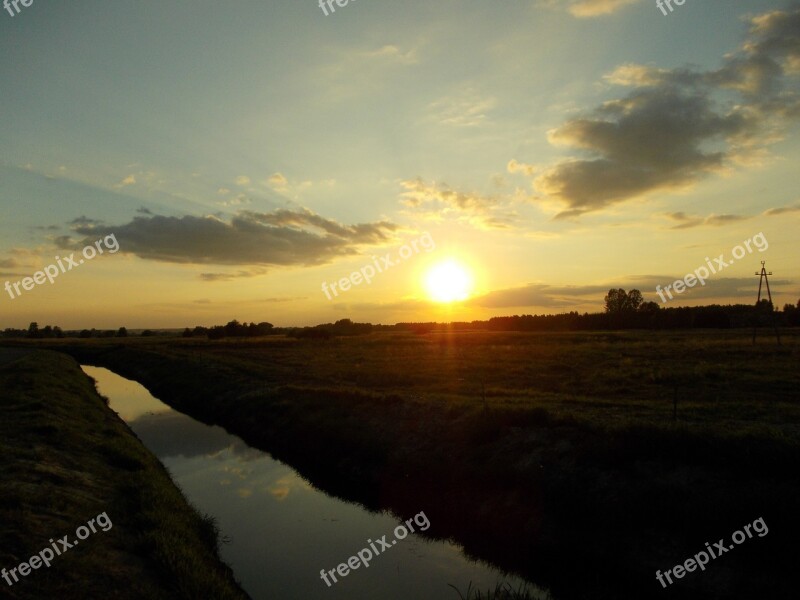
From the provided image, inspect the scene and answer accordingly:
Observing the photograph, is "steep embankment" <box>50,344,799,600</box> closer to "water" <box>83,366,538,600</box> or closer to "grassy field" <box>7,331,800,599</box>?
"grassy field" <box>7,331,800,599</box>

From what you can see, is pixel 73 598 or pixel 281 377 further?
pixel 281 377

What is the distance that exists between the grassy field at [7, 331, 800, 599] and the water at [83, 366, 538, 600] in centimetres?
120

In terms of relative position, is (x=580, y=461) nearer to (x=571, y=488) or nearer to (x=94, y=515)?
(x=571, y=488)

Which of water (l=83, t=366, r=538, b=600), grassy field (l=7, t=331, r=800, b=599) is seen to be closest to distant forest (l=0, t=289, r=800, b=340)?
grassy field (l=7, t=331, r=800, b=599)

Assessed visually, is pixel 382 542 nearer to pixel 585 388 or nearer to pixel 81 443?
pixel 81 443

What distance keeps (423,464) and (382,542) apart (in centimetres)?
499

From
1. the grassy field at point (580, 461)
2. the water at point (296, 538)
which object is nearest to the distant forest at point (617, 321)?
the grassy field at point (580, 461)

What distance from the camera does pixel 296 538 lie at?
1773 centimetres

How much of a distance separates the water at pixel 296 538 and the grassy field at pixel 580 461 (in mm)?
1196

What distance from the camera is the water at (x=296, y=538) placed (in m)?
14.4

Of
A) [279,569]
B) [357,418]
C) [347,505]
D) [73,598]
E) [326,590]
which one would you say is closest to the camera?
[73,598]

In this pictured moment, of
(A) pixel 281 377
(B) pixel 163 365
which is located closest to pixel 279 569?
(A) pixel 281 377

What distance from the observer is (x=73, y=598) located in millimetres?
10156

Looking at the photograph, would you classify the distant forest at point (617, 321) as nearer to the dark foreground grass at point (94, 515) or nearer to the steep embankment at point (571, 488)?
the steep embankment at point (571, 488)
